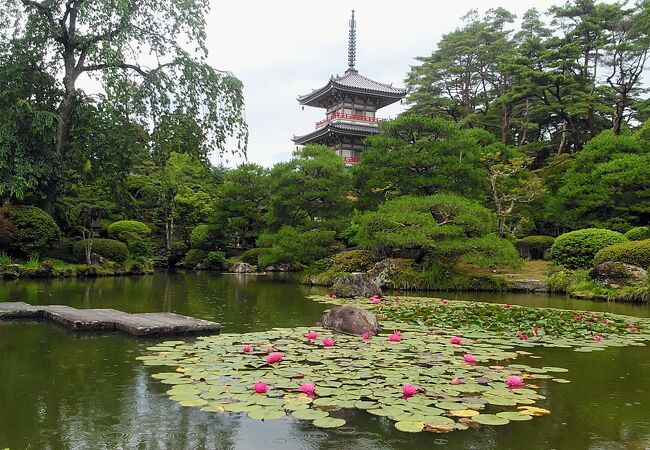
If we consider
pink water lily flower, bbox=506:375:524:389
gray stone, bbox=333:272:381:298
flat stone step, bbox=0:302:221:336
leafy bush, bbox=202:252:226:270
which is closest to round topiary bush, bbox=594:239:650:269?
gray stone, bbox=333:272:381:298

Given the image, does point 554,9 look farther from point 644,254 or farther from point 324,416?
point 324,416

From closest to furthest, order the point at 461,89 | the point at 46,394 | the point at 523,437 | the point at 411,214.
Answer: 1. the point at 523,437
2. the point at 46,394
3. the point at 411,214
4. the point at 461,89

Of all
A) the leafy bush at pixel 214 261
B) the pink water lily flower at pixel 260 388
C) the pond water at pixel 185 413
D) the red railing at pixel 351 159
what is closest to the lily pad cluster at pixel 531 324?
the pond water at pixel 185 413

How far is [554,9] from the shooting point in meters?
25.6

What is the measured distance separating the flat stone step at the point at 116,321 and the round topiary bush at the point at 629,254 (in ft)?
33.4

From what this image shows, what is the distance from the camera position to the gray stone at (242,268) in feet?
69.3

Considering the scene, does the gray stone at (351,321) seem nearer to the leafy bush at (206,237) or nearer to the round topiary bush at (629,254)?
the round topiary bush at (629,254)

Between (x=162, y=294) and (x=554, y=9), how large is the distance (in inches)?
961

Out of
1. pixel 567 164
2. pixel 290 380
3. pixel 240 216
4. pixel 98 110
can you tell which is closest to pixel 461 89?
pixel 567 164

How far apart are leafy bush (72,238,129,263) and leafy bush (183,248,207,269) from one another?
17.3 ft

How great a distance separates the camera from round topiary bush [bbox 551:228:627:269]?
13594 millimetres

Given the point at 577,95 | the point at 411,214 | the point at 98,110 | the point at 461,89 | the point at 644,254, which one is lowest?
the point at 644,254

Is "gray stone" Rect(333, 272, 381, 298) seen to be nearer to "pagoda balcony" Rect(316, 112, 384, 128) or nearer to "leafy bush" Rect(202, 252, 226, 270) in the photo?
"leafy bush" Rect(202, 252, 226, 270)

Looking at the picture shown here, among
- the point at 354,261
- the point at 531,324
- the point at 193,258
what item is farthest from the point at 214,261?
the point at 531,324
